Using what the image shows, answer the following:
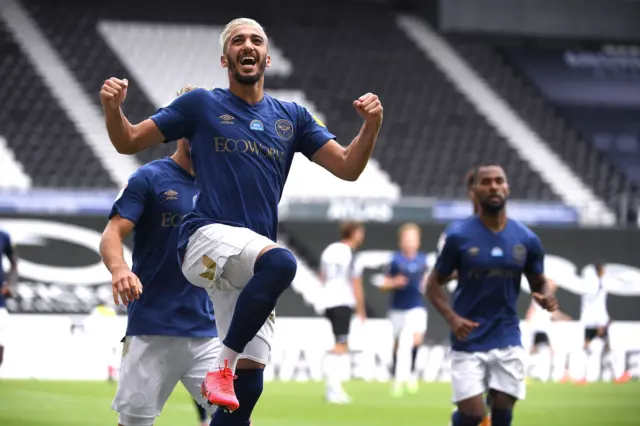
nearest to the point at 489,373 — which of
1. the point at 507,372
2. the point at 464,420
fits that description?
the point at 507,372

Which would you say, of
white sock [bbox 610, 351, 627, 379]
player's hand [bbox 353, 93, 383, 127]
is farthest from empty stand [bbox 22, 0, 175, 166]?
player's hand [bbox 353, 93, 383, 127]

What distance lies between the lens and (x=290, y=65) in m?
29.5

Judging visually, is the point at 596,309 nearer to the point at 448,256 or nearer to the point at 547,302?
the point at 448,256

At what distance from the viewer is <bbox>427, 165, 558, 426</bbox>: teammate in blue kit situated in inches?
355

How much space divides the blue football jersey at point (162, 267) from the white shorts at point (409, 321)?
36.3 ft

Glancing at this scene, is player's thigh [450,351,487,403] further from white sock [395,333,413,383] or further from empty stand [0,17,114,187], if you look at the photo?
empty stand [0,17,114,187]

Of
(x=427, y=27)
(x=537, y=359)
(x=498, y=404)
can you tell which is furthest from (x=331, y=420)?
(x=427, y=27)

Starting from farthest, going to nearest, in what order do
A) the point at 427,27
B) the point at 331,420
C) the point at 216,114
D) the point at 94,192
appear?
the point at 427,27 < the point at 94,192 < the point at 331,420 < the point at 216,114

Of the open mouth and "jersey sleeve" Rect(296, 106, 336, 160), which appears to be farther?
"jersey sleeve" Rect(296, 106, 336, 160)

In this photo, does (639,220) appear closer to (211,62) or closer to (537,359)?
(537,359)

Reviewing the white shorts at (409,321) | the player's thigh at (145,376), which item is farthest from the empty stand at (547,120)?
the player's thigh at (145,376)

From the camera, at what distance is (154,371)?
23.8 ft

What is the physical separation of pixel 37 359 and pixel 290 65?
12.5 meters

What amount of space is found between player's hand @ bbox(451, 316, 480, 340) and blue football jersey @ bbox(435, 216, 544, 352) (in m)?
0.15
